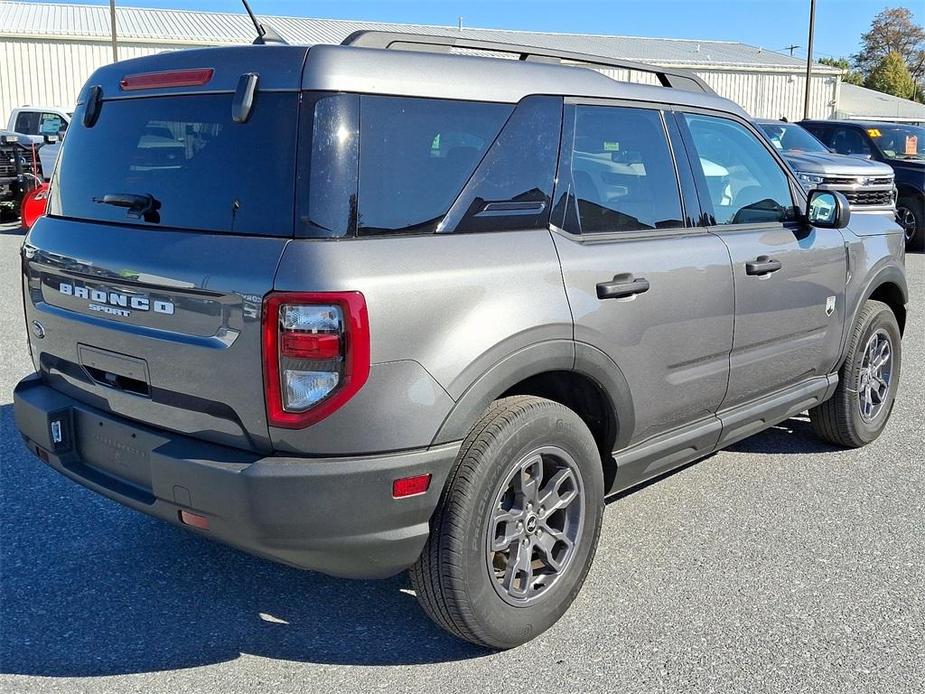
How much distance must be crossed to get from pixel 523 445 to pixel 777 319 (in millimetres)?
1744

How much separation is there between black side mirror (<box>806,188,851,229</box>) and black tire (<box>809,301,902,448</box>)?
78 cm

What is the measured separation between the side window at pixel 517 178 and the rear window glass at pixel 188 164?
21.3 inches

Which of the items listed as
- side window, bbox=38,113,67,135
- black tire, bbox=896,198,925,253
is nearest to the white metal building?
side window, bbox=38,113,67,135

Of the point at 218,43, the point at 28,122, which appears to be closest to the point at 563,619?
the point at 28,122

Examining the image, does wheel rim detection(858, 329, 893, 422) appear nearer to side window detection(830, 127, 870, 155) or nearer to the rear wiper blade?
the rear wiper blade

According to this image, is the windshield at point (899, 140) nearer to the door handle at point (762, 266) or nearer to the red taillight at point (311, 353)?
the door handle at point (762, 266)

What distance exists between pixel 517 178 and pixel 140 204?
1.25 meters

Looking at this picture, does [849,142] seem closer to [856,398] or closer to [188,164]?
[856,398]

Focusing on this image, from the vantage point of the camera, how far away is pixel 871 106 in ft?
157

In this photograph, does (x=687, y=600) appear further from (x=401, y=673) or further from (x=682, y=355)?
(x=401, y=673)

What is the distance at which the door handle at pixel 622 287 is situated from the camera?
10.7 feet

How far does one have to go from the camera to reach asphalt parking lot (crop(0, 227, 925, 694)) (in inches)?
118

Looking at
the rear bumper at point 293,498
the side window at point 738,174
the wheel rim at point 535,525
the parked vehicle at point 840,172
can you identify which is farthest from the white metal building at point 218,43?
the rear bumper at point 293,498

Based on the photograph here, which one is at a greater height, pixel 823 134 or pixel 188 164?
pixel 823 134
